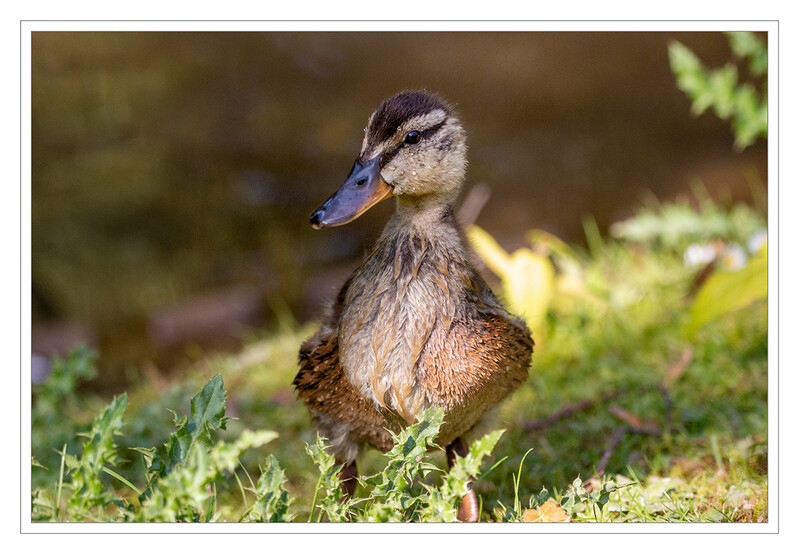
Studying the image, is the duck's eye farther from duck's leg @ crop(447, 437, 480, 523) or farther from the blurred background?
the blurred background

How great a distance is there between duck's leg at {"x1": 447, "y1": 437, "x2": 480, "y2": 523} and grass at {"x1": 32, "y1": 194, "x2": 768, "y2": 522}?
0.06 metres

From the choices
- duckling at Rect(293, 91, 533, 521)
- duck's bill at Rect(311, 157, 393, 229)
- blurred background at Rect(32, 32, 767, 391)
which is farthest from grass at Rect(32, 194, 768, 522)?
blurred background at Rect(32, 32, 767, 391)

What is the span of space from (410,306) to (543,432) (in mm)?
1165

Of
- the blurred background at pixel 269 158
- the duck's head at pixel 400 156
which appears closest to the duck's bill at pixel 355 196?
the duck's head at pixel 400 156

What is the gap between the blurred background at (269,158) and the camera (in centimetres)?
403

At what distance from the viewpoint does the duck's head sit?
5.54 ft

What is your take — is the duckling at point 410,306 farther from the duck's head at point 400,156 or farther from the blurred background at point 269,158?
the blurred background at point 269,158

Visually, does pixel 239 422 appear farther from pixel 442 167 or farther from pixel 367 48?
pixel 367 48

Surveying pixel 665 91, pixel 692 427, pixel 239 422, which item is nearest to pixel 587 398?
pixel 692 427

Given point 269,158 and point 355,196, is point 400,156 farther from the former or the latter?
point 269,158

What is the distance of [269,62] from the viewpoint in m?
4.06

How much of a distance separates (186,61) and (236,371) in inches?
67.7

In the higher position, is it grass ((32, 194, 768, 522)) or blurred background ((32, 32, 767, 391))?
blurred background ((32, 32, 767, 391))

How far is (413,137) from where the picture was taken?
67.2 inches
